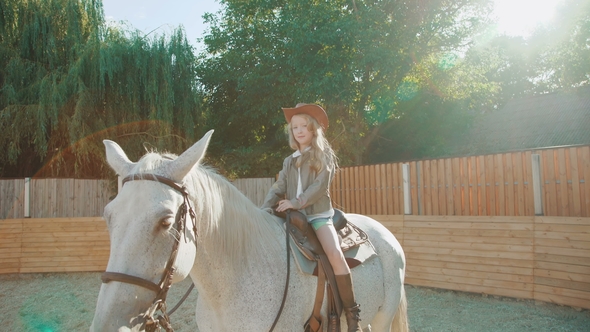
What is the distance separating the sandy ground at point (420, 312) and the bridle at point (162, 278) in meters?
4.40

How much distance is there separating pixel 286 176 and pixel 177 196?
3.51ft

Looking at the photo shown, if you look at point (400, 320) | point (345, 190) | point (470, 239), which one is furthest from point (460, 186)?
Result: point (400, 320)

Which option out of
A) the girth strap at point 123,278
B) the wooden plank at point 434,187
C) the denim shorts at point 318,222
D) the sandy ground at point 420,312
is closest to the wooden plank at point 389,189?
the wooden plank at point 434,187

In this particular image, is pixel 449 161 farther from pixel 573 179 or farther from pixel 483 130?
pixel 483 130

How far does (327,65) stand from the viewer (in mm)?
13938

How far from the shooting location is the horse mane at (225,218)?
1993 millimetres

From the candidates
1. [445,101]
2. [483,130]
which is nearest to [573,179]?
[445,101]

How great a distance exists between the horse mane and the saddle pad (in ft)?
0.37

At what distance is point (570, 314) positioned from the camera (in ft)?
18.4

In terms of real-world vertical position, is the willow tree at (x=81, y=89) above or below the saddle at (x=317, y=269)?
above

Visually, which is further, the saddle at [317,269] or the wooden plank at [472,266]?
the wooden plank at [472,266]

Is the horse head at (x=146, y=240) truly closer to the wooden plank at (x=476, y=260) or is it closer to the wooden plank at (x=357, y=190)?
the wooden plank at (x=476, y=260)

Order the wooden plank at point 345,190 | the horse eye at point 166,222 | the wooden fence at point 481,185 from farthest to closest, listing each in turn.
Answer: the wooden plank at point 345,190, the wooden fence at point 481,185, the horse eye at point 166,222

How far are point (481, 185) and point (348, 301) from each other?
5.99 metres
